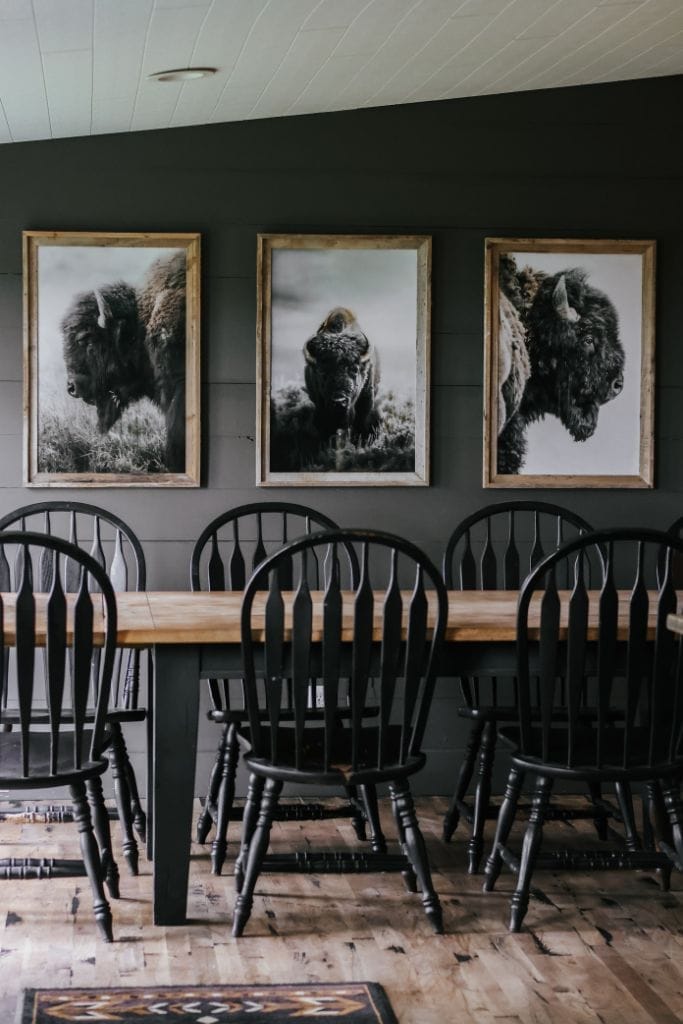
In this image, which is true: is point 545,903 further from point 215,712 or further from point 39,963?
point 39,963

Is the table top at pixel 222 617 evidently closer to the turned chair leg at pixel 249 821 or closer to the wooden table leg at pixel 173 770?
the wooden table leg at pixel 173 770

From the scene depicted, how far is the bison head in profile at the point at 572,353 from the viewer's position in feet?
12.9

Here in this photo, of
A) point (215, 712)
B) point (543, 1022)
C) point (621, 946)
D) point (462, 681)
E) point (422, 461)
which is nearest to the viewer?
point (543, 1022)

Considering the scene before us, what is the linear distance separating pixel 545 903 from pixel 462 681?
71 cm

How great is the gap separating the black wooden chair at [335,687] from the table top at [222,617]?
0.08m

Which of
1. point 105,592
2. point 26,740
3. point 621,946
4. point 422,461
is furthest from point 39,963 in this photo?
point 422,461

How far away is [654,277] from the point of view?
3.93 m

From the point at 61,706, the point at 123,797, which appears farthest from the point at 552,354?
the point at 61,706

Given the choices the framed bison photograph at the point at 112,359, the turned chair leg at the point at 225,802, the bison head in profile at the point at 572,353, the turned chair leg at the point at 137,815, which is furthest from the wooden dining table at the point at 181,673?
the bison head in profile at the point at 572,353

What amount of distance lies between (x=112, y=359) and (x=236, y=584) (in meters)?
0.87

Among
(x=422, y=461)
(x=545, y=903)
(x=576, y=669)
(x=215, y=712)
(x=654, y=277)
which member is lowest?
(x=545, y=903)

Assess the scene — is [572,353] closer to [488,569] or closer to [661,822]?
[488,569]

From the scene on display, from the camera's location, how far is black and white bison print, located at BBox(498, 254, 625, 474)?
3.92 meters

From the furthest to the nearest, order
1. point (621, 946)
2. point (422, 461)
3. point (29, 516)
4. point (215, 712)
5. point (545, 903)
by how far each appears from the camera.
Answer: point (422, 461) < point (29, 516) < point (215, 712) < point (545, 903) < point (621, 946)
